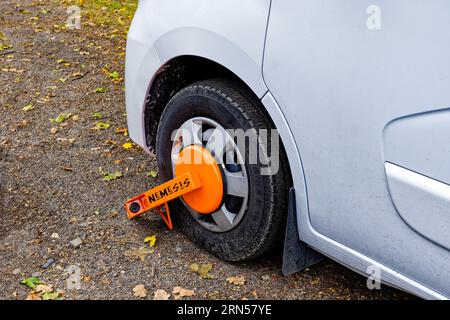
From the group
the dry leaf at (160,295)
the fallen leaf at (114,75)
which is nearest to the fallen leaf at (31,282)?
the dry leaf at (160,295)

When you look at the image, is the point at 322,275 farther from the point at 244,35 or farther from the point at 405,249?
the point at 244,35

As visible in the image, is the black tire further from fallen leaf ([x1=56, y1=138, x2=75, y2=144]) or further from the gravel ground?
fallen leaf ([x1=56, y1=138, x2=75, y2=144])

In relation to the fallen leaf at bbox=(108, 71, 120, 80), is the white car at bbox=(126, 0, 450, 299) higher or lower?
higher

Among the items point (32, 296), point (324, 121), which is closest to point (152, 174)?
point (32, 296)

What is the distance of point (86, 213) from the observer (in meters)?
3.30

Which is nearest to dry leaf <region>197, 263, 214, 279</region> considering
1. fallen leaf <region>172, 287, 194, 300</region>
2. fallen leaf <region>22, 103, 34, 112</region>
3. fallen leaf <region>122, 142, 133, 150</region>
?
fallen leaf <region>172, 287, 194, 300</region>

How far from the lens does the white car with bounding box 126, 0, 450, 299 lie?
1.83m

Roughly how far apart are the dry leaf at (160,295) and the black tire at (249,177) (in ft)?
1.04

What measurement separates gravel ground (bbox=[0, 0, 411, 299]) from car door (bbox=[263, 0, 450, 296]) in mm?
617

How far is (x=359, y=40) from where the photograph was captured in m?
1.92

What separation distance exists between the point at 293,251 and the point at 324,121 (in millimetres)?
658

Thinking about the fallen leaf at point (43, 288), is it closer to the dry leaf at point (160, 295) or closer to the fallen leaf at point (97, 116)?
the dry leaf at point (160, 295)

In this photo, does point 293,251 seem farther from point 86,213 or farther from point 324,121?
point 86,213

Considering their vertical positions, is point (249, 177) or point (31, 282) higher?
point (249, 177)
